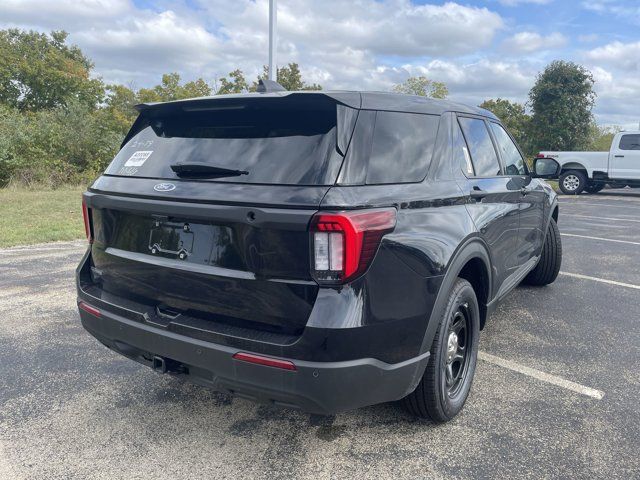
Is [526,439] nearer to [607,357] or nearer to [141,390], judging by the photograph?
[607,357]

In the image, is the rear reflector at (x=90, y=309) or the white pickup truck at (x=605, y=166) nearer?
the rear reflector at (x=90, y=309)

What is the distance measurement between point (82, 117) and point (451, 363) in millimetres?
20391

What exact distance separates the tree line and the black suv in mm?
11346

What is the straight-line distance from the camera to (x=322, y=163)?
2115 mm

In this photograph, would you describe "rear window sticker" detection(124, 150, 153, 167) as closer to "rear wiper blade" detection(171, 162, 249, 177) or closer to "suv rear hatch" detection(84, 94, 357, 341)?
"suv rear hatch" detection(84, 94, 357, 341)

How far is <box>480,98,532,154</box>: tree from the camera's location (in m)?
23.8

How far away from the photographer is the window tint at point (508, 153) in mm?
3908

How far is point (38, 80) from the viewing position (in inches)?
1363

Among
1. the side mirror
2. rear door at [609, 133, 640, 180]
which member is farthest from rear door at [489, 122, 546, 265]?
rear door at [609, 133, 640, 180]

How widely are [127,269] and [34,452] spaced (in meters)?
1.00

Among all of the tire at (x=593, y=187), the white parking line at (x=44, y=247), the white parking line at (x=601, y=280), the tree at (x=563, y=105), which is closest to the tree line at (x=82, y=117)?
the tree at (x=563, y=105)

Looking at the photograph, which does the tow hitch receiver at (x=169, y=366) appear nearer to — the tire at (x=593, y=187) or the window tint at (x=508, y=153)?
the window tint at (x=508, y=153)

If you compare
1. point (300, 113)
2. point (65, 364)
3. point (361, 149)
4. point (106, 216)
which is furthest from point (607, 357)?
point (65, 364)

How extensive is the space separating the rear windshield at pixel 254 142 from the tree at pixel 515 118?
23.6 m
